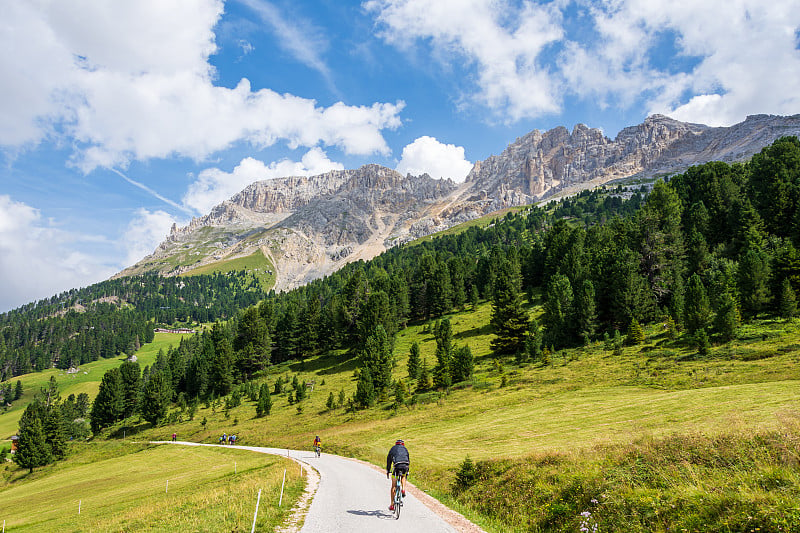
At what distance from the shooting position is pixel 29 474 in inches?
2685

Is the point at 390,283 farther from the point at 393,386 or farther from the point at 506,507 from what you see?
the point at 506,507

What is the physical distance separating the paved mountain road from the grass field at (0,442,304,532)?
1.53 metres

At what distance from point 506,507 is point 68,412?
124 meters

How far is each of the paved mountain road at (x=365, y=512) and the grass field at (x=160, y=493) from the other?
1533 mm

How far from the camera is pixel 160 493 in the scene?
29.5 metres

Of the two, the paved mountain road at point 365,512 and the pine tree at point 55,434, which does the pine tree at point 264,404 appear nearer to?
the pine tree at point 55,434

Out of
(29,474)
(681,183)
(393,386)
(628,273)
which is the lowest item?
(29,474)

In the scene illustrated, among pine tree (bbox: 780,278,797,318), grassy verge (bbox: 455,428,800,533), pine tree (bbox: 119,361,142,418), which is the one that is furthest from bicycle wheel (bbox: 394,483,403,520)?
pine tree (bbox: 119,361,142,418)

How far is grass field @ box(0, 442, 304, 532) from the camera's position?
55.1 feet

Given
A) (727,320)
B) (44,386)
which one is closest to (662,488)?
(727,320)

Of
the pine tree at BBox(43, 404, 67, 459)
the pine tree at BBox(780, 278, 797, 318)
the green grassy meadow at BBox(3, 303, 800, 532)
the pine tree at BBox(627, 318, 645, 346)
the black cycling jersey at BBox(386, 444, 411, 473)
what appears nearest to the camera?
the green grassy meadow at BBox(3, 303, 800, 532)

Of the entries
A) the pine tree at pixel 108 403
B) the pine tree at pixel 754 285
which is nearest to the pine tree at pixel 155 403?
the pine tree at pixel 108 403

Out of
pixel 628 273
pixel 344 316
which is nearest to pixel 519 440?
pixel 628 273

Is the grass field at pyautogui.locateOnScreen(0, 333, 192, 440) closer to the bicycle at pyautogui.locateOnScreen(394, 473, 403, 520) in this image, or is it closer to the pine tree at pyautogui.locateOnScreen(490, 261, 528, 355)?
the pine tree at pyautogui.locateOnScreen(490, 261, 528, 355)
